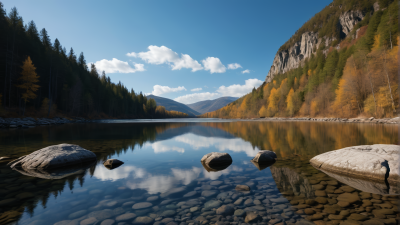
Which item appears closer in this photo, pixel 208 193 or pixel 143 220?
pixel 143 220

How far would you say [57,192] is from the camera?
5086 mm

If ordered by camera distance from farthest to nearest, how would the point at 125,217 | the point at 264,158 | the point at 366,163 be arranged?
the point at 264,158 → the point at 366,163 → the point at 125,217

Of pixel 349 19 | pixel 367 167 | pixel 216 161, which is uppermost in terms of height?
pixel 349 19

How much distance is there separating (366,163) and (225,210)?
6327 millimetres

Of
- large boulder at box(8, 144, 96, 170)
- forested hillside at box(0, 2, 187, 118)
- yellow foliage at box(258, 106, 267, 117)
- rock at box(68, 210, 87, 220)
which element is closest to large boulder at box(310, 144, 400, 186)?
rock at box(68, 210, 87, 220)

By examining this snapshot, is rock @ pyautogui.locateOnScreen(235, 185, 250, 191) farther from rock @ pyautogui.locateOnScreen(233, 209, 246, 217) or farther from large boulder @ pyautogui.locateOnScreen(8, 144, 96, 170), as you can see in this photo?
large boulder @ pyautogui.locateOnScreen(8, 144, 96, 170)

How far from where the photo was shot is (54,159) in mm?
7555

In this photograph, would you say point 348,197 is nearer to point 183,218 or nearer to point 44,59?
point 183,218

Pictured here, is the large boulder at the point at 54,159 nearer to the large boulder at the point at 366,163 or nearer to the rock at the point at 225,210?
the rock at the point at 225,210

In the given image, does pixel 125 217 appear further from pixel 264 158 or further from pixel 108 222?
pixel 264 158

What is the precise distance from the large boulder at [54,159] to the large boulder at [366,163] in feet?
38.3

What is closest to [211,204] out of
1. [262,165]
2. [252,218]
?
[252,218]

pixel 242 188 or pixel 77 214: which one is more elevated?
pixel 77 214

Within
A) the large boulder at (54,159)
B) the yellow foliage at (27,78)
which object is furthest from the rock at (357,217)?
the yellow foliage at (27,78)
